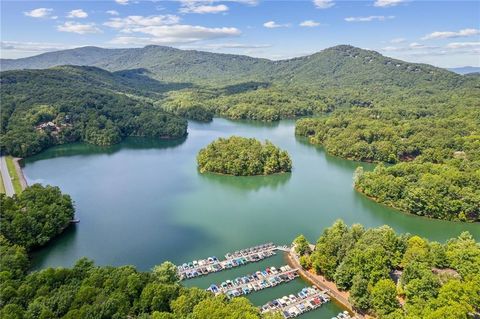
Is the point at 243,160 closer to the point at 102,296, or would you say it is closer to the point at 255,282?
the point at 255,282

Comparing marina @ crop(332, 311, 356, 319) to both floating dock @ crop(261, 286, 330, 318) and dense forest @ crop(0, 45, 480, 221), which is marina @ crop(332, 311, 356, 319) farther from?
dense forest @ crop(0, 45, 480, 221)

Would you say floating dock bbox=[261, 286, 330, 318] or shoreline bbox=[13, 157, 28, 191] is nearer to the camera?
floating dock bbox=[261, 286, 330, 318]

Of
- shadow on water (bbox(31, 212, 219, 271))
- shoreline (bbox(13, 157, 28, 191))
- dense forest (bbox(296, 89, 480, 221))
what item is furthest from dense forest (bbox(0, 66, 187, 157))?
shadow on water (bbox(31, 212, 219, 271))

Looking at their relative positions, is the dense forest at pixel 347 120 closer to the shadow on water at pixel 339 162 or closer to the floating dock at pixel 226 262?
the shadow on water at pixel 339 162

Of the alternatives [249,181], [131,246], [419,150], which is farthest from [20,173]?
[419,150]

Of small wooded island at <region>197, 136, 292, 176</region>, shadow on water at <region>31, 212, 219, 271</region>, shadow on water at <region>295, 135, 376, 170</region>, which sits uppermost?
small wooded island at <region>197, 136, 292, 176</region>

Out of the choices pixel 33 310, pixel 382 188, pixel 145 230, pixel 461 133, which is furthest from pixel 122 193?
pixel 461 133
